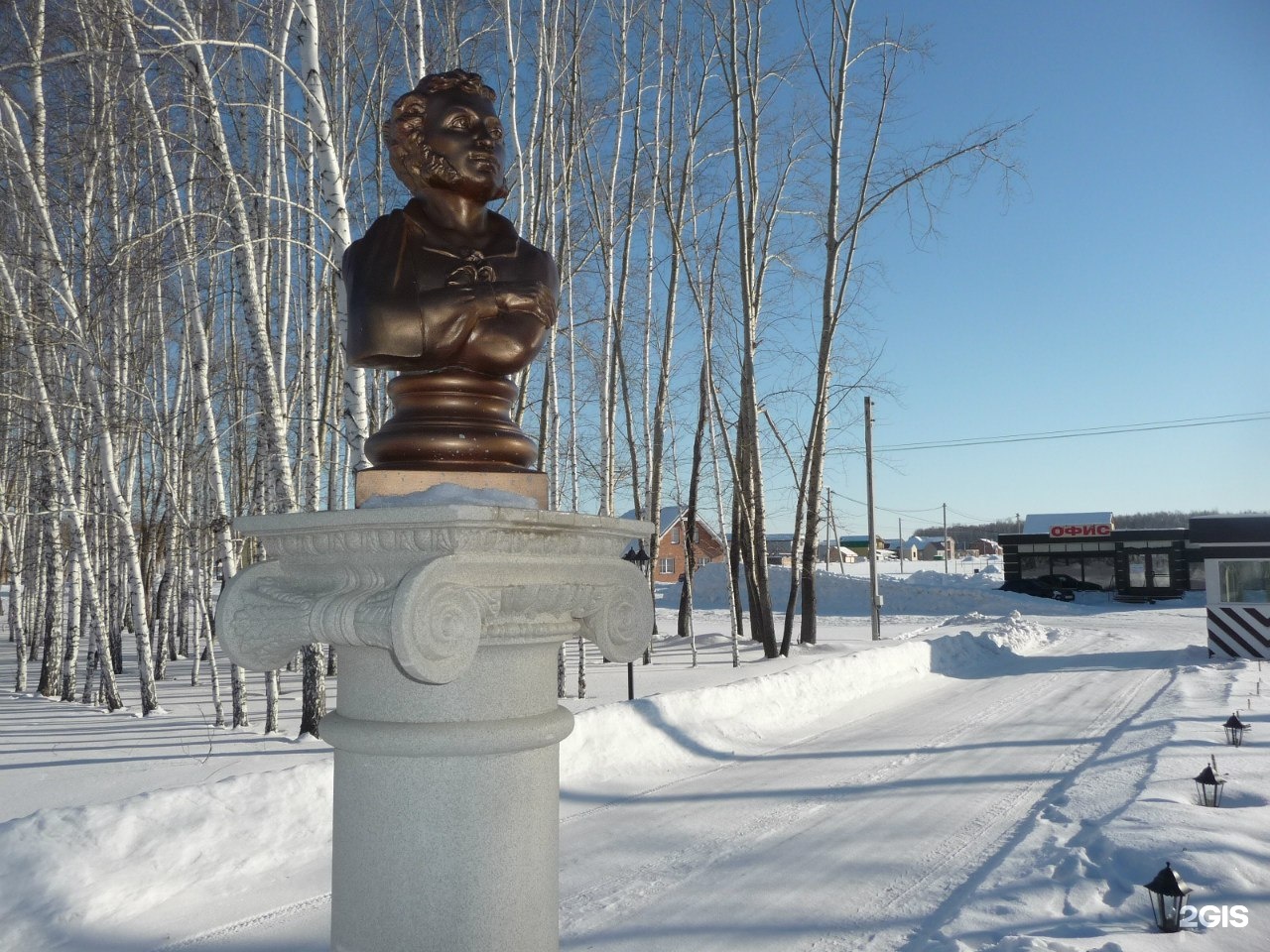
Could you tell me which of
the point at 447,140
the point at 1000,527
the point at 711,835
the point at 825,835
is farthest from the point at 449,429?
the point at 1000,527

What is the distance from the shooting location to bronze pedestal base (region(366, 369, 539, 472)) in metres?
2.64

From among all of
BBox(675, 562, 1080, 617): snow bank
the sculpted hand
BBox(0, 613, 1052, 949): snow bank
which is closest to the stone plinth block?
the sculpted hand

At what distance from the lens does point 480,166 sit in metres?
2.79

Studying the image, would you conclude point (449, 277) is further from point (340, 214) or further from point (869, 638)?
point (869, 638)

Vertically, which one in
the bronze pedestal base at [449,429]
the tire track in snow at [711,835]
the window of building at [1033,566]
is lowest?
the tire track in snow at [711,835]

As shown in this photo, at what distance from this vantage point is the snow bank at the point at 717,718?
8102 mm

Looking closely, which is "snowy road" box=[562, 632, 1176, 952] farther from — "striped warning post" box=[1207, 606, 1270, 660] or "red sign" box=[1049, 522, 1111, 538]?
"red sign" box=[1049, 522, 1111, 538]

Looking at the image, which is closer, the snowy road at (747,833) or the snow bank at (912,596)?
the snowy road at (747,833)

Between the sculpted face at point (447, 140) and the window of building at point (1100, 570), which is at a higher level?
the sculpted face at point (447, 140)

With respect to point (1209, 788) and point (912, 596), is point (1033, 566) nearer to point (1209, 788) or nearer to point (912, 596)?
point (912, 596)

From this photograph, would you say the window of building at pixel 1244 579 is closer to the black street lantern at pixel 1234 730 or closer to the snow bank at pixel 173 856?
the black street lantern at pixel 1234 730

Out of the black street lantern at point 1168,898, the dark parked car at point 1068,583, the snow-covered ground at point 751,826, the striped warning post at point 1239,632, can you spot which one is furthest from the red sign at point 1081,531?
the black street lantern at point 1168,898

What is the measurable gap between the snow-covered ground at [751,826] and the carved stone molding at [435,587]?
266 centimetres

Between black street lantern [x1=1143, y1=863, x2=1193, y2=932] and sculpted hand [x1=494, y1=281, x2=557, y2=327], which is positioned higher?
sculpted hand [x1=494, y1=281, x2=557, y2=327]
